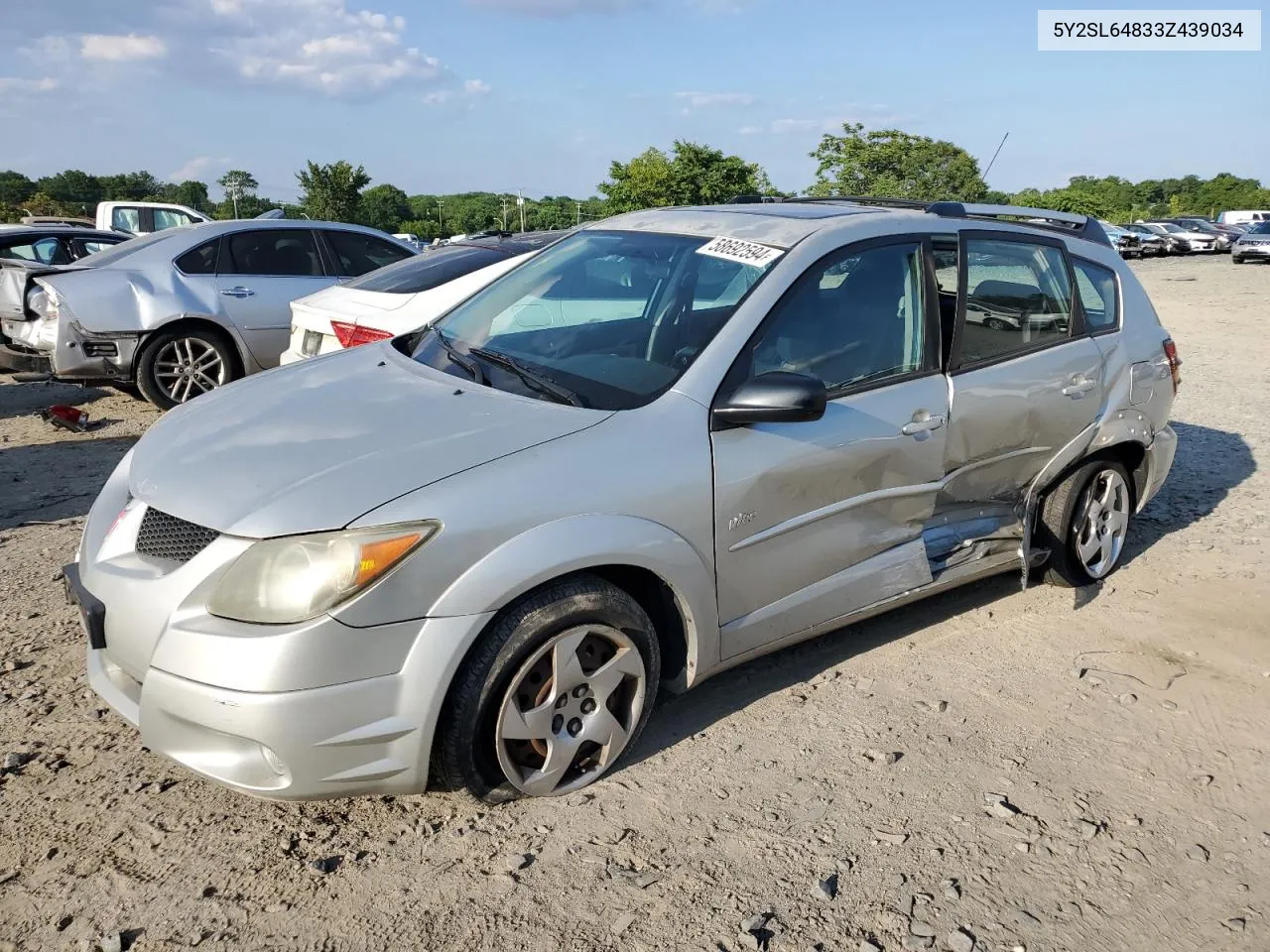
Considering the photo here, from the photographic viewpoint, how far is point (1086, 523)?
482 centimetres

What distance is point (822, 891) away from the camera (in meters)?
2.72

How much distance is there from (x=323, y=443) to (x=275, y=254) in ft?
20.8

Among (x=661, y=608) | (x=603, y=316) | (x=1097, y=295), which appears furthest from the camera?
(x=1097, y=295)

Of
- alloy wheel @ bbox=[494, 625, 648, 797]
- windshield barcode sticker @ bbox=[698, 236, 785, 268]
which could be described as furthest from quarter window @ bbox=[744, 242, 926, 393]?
alloy wheel @ bbox=[494, 625, 648, 797]

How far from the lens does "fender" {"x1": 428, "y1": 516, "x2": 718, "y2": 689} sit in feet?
8.95

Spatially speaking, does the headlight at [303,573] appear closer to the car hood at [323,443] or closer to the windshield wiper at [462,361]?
the car hood at [323,443]

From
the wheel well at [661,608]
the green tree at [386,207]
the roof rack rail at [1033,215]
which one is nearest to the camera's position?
the wheel well at [661,608]

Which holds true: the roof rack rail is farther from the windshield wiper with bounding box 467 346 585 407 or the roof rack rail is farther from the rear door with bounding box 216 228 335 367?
the rear door with bounding box 216 228 335 367

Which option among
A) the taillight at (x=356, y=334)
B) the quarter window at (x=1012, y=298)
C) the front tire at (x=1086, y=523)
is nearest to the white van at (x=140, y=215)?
the taillight at (x=356, y=334)

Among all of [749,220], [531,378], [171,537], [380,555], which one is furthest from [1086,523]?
[171,537]

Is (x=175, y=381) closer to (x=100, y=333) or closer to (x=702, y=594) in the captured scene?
(x=100, y=333)

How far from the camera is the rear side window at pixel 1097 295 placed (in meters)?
4.71

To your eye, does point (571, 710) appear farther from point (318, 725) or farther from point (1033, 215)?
point (1033, 215)

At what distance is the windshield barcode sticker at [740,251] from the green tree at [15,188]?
7781cm
